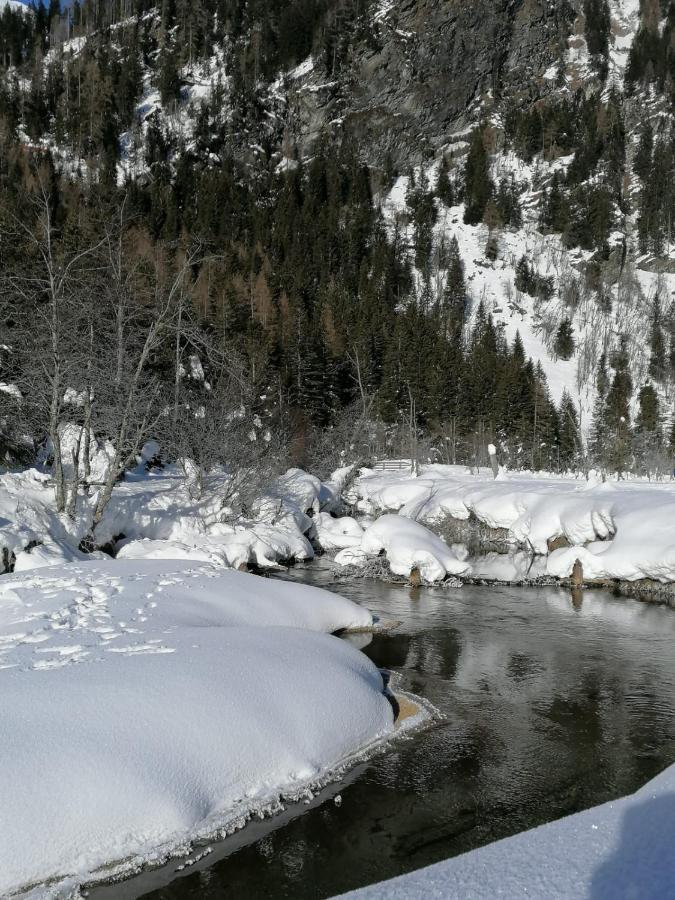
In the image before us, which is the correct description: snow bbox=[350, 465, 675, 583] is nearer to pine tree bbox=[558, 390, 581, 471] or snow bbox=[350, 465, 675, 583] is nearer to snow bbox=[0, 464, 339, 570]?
snow bbox=[0, 464, 339, 570]

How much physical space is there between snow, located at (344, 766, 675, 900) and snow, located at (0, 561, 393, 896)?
230 centimetres

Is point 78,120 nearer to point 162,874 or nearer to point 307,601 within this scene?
point 307,601

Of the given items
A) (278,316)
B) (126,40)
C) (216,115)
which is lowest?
(278,316)

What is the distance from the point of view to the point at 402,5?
106875 mm

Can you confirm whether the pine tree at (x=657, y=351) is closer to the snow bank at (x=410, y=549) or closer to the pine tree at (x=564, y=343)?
the pine tree at (x=564, y=343)

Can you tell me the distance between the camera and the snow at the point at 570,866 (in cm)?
320

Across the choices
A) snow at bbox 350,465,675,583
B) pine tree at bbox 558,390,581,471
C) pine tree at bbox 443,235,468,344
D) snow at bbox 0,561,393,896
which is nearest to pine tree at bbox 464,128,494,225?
pine tree at bbox 443,235,468,344

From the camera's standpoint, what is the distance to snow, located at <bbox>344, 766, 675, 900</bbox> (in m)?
3.20

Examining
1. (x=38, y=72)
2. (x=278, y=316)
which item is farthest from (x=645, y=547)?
(x=38, y=72)

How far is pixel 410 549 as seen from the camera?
17.1m

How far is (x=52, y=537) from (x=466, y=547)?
1350 centimetres

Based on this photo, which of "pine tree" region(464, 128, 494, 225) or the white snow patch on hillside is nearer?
"pine tree" region(464, 128, 494, 225)

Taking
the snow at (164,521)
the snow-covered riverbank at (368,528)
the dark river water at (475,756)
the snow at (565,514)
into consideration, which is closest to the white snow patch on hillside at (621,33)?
the snow at (565,514)

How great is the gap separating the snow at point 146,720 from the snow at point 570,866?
2.30 metres
